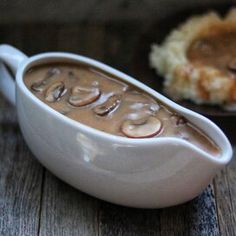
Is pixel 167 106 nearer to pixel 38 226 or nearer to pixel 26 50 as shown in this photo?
pixel 38 226

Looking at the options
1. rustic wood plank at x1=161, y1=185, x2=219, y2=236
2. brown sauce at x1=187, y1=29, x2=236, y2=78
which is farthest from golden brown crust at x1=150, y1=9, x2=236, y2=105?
rustic wood plank at x1=161, y1=185, x2=219, y2=236

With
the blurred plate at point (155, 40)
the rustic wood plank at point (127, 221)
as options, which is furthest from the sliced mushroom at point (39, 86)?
the blurred plate at point (155, 40)

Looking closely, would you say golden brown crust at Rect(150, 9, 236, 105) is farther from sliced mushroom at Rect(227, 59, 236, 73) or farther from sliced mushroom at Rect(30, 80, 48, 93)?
sliced mushroom at Rect(30, 80, 48, 93)

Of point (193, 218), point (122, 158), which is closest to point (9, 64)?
point (122, 158)

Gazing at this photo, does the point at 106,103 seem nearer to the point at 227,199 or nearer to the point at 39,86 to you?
the point at 39,86

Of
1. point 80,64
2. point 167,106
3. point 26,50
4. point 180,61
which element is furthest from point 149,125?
point 26,50

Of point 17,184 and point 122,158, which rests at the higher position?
point 122,158
